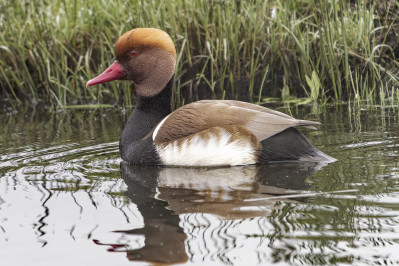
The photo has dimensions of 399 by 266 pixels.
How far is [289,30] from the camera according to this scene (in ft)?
24.5

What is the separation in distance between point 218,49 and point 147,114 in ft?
7.48

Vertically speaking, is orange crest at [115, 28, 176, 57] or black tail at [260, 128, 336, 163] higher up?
orange crest at [115, 28, 176, 57]

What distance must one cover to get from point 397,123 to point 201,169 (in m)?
1.98

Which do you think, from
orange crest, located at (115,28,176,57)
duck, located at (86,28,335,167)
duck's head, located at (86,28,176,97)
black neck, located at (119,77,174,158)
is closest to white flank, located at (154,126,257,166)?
duck, located at (86,28,335,167)

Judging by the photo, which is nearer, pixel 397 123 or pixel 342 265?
pixel 342 265

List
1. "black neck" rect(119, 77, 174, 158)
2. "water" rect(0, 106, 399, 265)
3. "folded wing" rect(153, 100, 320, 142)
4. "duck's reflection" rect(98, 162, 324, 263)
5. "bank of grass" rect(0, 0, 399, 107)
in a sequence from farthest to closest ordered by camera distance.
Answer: "bank of grass" rect(0, 0, 399, 107), "black neck" rect(119, 77, 174, 158), "folded wing" rect(153, 100, 320, 142), "duck's reflection" rect(98, 162, 324, 263), "water" rect(0, 106, 399, 265)

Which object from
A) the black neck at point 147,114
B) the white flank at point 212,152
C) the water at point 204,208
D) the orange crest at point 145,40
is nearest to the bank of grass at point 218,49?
the water at point 204,208

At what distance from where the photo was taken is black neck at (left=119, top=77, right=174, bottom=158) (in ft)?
18.6

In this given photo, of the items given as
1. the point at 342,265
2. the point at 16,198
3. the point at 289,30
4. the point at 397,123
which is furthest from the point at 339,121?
the point at 342,265

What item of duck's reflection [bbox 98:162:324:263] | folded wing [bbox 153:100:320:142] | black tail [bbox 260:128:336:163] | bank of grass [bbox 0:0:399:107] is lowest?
duck's reflection [bbox 98:162:324:263]

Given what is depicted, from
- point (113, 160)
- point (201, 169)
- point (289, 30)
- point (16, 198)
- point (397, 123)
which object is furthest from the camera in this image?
point (289, 30)

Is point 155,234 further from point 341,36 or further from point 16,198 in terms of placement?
point 341,36

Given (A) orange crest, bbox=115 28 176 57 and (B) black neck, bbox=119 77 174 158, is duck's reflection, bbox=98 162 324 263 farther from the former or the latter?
(A) orange crest, bbox=115 28 176 57

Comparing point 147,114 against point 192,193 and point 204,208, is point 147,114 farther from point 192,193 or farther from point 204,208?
point 204,208
